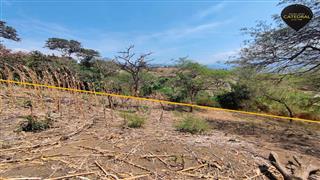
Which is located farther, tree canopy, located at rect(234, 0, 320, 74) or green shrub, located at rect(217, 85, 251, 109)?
green shrub, located at rect(217, 85, 251, 109)

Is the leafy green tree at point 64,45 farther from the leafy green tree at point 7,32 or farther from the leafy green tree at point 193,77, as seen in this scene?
the leafy green tree at point 193,77

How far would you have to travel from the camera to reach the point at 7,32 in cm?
1256

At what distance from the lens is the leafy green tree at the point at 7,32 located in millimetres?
12312

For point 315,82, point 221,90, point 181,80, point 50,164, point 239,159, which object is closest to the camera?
point 50,164

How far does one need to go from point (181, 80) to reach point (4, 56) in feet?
20.2

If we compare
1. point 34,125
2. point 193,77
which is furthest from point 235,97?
point 34,125

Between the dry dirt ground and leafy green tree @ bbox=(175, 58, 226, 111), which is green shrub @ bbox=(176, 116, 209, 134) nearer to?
the dry dirt ground

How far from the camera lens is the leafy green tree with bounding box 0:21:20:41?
40.4 ft

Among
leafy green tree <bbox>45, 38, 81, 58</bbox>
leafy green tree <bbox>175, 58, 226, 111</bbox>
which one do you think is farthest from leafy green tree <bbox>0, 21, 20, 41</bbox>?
leafy green tree <bbox>175, 58, 226, 111</bbox>

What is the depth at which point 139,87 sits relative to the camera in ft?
33.3

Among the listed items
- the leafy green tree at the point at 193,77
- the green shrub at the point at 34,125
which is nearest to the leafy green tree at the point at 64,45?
the leafy green tree at the point at 193,77

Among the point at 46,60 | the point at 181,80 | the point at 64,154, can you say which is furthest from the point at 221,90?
the point at 64,154

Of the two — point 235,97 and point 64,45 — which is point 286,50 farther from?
point 64,45

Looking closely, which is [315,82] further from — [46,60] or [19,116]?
[46,60]
